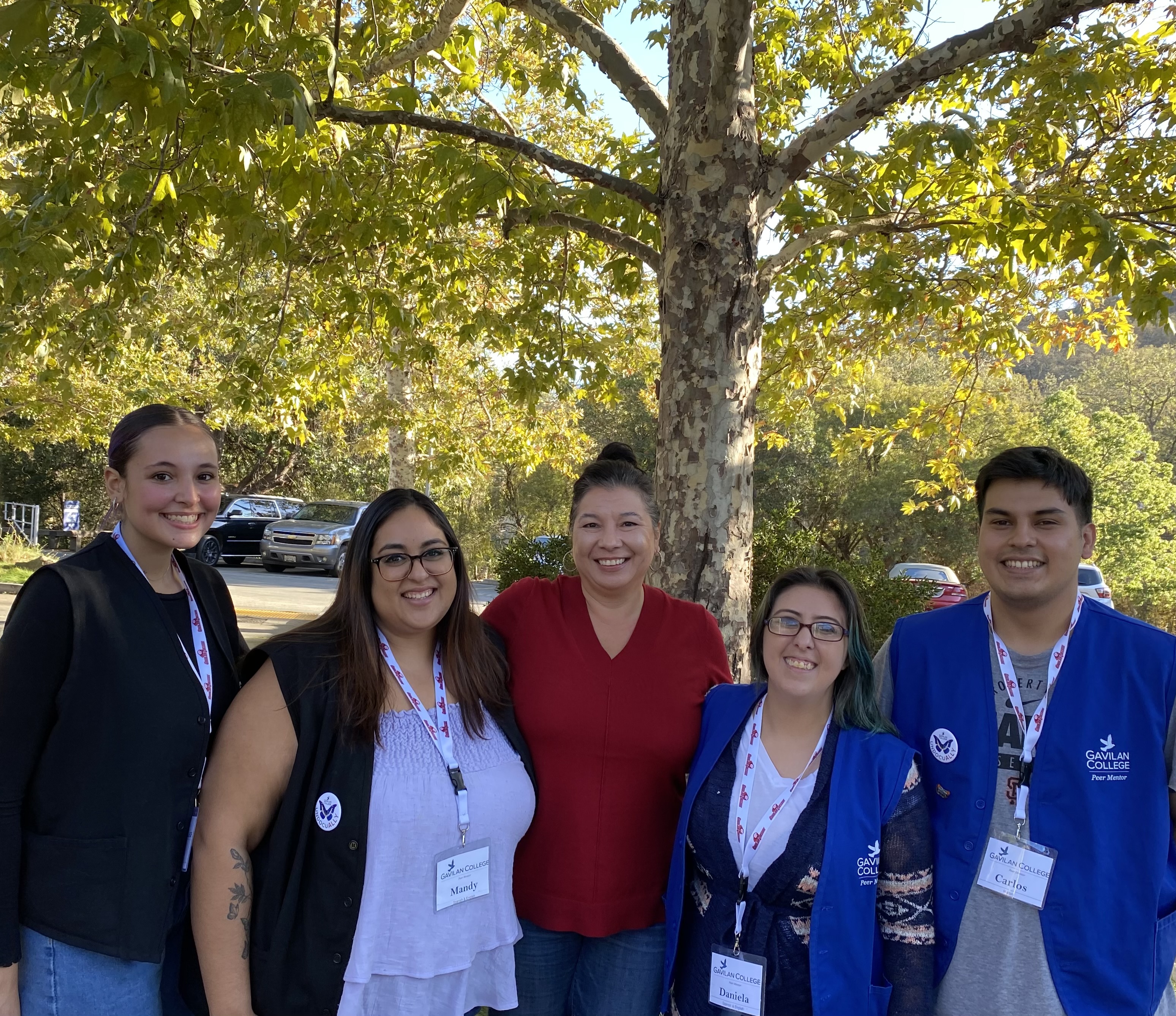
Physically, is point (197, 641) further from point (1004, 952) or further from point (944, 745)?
point (1004, 952)

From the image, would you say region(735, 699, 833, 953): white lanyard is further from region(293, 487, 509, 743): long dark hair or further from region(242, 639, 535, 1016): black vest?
region(242, 639, 535, 1016): black vest

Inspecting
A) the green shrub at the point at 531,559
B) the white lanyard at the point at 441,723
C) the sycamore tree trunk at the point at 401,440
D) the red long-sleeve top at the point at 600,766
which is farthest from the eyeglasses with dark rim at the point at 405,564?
the sycamore tree trunk at the point at 401,440

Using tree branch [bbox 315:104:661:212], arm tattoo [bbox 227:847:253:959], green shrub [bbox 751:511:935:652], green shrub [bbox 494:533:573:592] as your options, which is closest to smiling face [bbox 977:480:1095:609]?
arm tattoo [bbox 227:847:253:959]

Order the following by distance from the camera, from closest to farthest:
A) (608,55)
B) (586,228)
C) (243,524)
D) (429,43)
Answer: (608,55)
(586,228)
(429,43)
(243,524)

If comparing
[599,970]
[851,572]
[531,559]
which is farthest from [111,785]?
[531,559]

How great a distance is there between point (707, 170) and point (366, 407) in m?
8.56

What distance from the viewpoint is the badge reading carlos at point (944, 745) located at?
228 centimetres

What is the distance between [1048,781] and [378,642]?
5.78 ft

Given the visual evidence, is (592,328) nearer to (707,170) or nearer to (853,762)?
(707,170)

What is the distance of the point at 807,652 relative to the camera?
226cm

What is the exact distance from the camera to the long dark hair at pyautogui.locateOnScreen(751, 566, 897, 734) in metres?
2.27

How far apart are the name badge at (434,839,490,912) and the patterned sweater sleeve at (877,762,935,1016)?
987mm

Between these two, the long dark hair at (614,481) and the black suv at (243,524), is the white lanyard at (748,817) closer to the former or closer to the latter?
the long dark hair at (614,481)

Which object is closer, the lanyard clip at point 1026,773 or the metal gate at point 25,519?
the lanyard clip at point 1026,773
